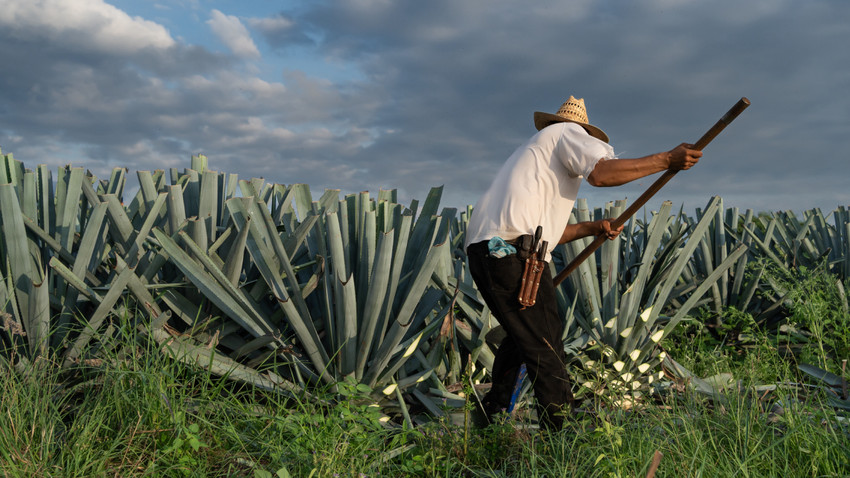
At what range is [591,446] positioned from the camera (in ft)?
9.22

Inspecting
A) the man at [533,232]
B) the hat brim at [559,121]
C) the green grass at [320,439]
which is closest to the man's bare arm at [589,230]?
the man at [533,232]

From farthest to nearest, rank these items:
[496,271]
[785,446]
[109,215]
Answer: [109,215], [496,271], [785,446]

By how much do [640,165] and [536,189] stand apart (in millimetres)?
497

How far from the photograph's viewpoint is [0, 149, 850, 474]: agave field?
11.1ft

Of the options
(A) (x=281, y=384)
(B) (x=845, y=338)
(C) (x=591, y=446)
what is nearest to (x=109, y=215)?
(A) (x=281, y=384)

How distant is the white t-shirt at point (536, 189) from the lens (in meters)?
3.21

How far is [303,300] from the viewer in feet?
11.5

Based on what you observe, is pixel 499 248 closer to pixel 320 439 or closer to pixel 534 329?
pixel 534 329

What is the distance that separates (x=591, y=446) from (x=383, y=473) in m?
0.88

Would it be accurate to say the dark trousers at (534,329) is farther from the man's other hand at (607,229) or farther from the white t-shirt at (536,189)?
the man's other hand at (607,229)

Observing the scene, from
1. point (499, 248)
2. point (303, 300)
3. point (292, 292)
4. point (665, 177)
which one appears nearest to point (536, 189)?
point (499, 248)

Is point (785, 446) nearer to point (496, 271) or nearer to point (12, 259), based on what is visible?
point (496, 271)

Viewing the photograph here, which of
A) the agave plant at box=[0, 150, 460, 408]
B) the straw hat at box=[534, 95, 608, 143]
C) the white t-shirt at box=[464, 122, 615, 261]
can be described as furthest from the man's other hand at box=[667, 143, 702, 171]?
the agave plant at box=[0, 150, 460, 408]

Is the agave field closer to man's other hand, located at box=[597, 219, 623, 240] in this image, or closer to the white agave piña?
the white agave piña
